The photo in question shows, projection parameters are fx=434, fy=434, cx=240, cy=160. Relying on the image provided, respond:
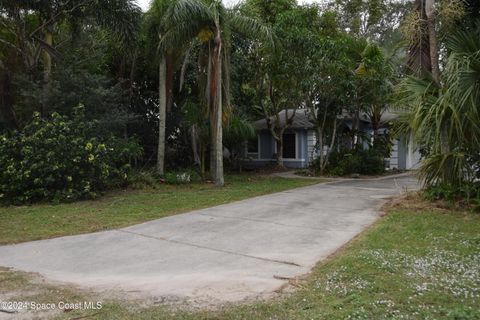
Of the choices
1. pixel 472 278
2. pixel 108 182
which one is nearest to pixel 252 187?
pixel 108 182

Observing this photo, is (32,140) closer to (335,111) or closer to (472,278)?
(472,278)

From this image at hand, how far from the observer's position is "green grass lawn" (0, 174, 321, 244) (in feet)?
25.5

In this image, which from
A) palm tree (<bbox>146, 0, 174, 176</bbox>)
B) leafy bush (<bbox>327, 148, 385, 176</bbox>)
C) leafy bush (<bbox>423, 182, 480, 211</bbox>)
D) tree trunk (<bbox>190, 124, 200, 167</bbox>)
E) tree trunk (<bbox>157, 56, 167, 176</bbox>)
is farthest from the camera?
leafy bush (<bbox>327, 148, 385, 176</bbox>)

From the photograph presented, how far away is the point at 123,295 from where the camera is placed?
446cm

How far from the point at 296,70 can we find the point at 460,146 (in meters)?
8.32

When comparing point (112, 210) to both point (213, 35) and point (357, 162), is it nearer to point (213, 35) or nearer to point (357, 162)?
point (213, 35)

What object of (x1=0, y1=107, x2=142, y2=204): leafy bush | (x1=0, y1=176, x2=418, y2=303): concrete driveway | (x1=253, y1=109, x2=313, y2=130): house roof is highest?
(x1=253, y1=109, x2=313, y2=130): house roof

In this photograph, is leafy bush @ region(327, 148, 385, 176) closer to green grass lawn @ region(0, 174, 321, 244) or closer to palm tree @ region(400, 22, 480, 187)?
green grass lawn @ region(0, 174, 321, 244)

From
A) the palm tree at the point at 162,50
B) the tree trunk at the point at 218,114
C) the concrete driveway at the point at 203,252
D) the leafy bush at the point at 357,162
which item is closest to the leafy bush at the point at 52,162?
the palm tree at the point at 162,50

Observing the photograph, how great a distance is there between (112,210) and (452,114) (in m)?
7.41

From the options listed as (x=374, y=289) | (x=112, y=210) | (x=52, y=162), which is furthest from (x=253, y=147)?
Result: (x=374, y=289)

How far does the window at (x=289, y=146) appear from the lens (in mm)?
23234

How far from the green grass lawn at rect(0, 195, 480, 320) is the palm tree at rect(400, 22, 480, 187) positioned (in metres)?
2.84

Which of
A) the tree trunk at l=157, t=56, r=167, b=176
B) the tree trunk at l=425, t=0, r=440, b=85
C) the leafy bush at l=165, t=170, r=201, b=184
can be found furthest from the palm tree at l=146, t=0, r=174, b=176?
the tree trunk at l=425, t=0, r=440, b=85
